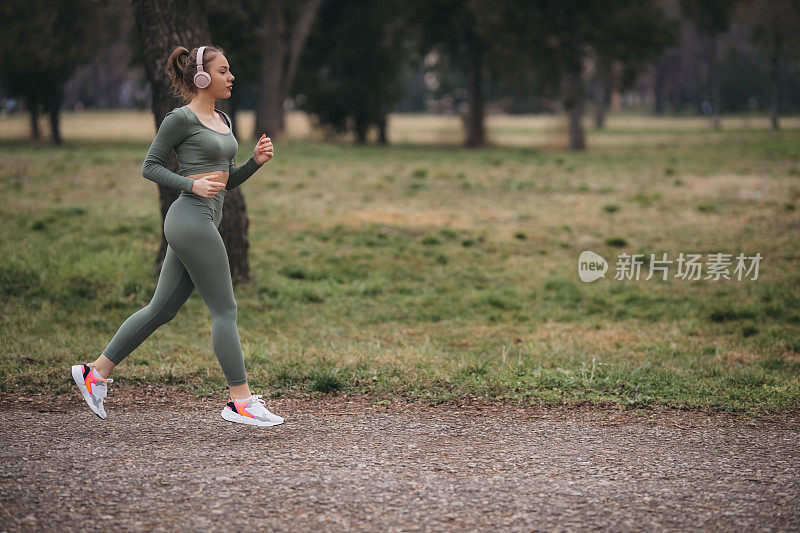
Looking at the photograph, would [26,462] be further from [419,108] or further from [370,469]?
[419,108]

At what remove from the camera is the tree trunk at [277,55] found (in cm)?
2975

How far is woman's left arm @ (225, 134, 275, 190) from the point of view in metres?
4.93

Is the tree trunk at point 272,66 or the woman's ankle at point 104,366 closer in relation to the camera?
the woman's ankle at point 104,366

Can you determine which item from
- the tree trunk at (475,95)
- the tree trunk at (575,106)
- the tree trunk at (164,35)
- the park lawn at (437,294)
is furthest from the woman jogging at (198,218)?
the tree trunk at (475,95)

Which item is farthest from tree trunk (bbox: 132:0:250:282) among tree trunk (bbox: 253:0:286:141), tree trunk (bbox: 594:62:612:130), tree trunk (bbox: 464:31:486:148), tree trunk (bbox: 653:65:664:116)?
tree trunk (bbox: 653:65:664:116)

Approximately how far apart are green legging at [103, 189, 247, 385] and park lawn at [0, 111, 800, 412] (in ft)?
3.25

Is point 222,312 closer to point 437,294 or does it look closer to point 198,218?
point 198,218

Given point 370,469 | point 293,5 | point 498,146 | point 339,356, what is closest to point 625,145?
point 498,146

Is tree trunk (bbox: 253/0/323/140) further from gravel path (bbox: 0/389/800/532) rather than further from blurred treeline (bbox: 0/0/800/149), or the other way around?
gravel path (bbox: 0/389/800/532)

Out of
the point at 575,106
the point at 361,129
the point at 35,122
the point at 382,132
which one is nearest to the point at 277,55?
the point at 361,129

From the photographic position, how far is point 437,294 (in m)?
9.62

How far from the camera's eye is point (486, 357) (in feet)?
23.1

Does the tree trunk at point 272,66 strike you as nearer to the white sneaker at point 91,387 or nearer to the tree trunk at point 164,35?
the tree trunk at point 164,35

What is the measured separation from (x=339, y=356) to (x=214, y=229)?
7.52 ft
